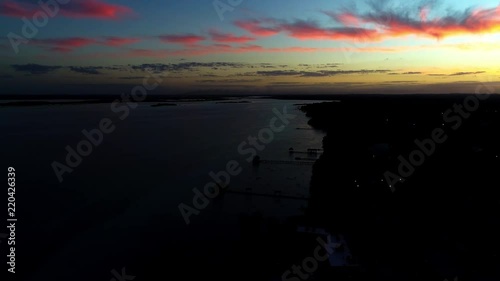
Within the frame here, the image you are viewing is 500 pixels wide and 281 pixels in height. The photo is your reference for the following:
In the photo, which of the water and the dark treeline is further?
the water

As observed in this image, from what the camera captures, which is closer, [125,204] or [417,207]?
[417,207]

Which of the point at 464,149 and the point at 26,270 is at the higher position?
the point at 464,149

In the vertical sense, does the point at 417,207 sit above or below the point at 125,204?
above

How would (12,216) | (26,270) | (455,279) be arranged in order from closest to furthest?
(455,279) < (26,270) < (12,216)

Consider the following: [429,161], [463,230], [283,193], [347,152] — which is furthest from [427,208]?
[347,152]

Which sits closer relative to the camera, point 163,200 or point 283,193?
point 163,200

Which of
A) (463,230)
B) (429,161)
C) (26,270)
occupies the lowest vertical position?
(26,270)

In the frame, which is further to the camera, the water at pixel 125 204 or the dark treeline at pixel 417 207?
the water at pixel 125 204

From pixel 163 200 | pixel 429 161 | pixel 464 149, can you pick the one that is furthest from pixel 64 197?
pixel 464 149

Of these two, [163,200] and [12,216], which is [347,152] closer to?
[163,200]

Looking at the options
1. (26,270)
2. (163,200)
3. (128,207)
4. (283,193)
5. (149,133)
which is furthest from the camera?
(149,133)
